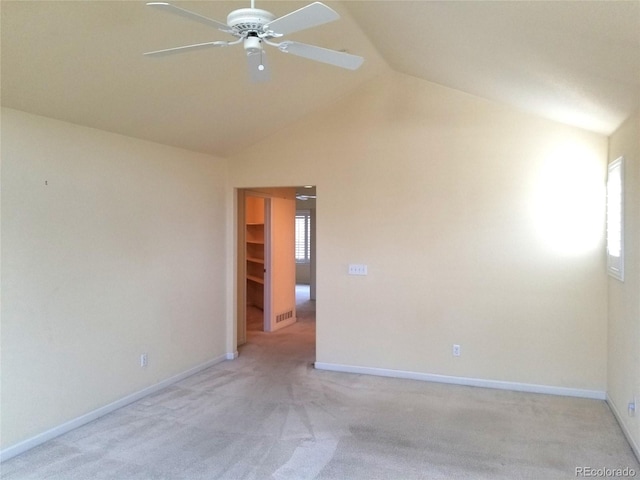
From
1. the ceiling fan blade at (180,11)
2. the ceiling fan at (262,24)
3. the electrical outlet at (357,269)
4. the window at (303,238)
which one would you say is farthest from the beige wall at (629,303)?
the window at (303,238)

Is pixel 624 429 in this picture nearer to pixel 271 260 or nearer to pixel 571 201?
pixel 571 201

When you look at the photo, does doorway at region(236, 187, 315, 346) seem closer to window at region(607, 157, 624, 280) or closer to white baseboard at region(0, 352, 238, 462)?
white baseboard at region(0, 352, 238, 462)

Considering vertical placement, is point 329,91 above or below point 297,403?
above

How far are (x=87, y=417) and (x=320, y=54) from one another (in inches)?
133

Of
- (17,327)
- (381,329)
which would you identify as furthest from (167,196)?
(381,329)

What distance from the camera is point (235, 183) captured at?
218 inches

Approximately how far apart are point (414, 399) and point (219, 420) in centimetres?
178

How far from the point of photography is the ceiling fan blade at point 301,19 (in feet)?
5.89

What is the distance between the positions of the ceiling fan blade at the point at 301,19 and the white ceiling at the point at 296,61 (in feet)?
3.54

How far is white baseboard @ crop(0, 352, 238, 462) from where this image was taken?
125 inches

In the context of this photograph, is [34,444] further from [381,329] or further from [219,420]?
[381,329]

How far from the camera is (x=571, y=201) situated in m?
4.25

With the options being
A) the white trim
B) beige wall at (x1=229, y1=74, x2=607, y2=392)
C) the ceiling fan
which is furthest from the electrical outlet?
the ceiling fan

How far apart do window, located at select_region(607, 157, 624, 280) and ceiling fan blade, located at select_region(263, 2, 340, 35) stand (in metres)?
2.94
